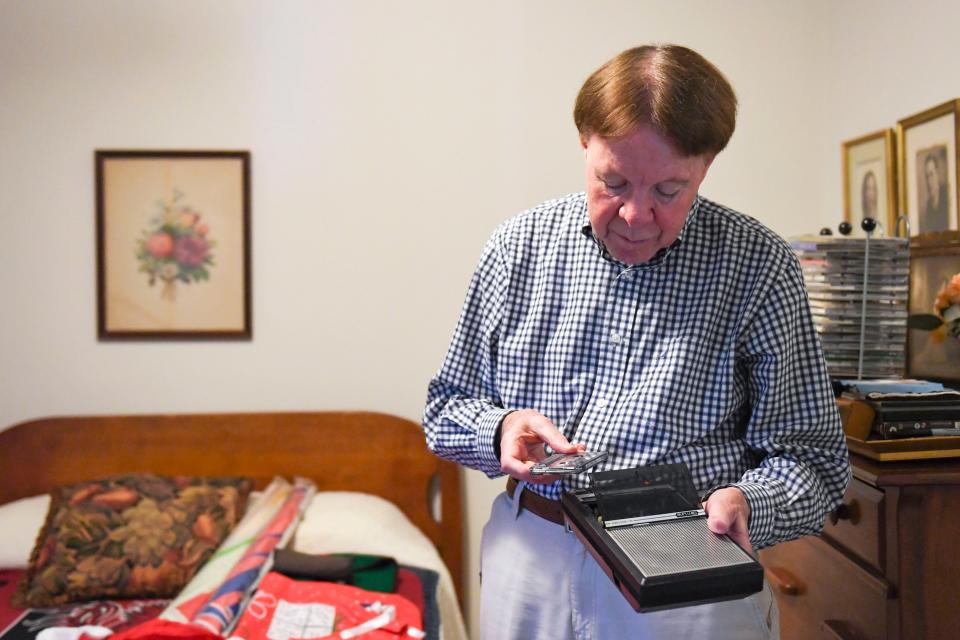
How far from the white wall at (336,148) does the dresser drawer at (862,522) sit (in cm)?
134

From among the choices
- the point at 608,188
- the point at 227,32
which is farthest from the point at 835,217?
the point at 227,32

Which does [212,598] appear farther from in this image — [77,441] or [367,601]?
[77,441]

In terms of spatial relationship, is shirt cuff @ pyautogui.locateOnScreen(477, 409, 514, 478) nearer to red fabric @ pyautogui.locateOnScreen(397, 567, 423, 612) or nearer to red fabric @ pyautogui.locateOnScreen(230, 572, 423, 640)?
red fabric @ pyautogui.locateOnScreen(230, 572, 423, 640)

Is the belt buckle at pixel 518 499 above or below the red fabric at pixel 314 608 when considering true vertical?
above

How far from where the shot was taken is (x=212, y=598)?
6.25 feet

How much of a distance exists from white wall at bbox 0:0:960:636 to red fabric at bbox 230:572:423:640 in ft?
2.47

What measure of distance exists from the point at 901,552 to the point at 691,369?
54 cm

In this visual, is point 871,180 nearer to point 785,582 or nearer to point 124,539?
point 785,582

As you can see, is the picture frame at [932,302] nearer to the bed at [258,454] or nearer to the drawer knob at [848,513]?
the drawer knob at [848,513]

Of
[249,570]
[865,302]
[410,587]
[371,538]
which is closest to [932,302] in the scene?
[865,302]

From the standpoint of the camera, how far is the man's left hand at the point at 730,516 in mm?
932

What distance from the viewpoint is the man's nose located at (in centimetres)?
102

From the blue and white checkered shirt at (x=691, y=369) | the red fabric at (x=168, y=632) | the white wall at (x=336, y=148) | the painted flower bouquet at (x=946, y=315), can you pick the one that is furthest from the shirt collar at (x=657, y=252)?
the white wall at (x=336, y=148)

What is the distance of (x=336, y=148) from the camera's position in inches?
103
